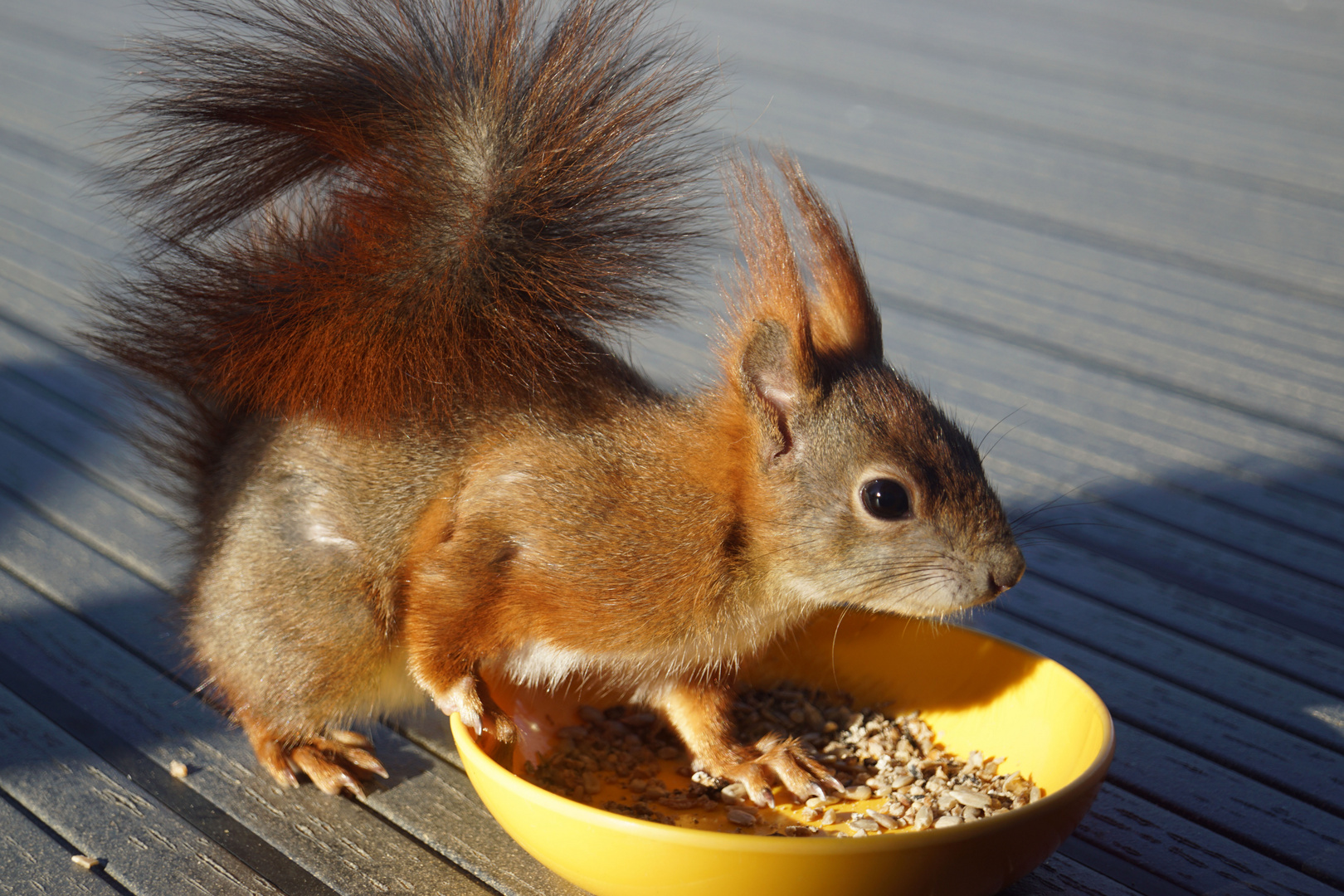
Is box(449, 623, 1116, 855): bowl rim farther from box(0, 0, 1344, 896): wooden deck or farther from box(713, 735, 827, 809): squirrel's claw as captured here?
box(713, 735, 827, 809): squirrel's claw

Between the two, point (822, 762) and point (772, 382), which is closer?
point (772, 382)

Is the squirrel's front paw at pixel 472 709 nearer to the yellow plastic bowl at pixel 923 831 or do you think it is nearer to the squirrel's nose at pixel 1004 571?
the yellow plastic bowl at pixel 923 831

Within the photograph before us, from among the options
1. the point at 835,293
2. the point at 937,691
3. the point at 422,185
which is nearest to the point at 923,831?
the point at 937,691

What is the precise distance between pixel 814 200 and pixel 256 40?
72 centimetres

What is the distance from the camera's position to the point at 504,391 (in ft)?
4.84

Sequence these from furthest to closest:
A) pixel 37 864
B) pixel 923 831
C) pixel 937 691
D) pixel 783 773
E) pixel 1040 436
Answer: pixel 1040 436, pixel 937 691, pixel 783 773, pixel 37 864, pixel 923 831

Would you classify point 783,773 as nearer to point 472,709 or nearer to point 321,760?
point 472,709

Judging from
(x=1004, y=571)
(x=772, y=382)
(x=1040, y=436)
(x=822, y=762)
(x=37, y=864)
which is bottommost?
(x=37, y=864)

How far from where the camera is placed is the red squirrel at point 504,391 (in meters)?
1.41

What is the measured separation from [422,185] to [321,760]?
2.40ft

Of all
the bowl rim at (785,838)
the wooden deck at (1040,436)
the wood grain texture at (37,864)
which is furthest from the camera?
the wooden deck at (1040,436)

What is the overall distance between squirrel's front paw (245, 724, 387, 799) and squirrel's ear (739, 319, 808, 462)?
0.66 meters

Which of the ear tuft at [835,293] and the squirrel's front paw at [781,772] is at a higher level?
the ear tuft at [835,293]

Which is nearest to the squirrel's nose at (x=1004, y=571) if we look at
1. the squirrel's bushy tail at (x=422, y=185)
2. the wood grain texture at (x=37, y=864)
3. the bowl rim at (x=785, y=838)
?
the bowl rim at (x=785, y=838)
